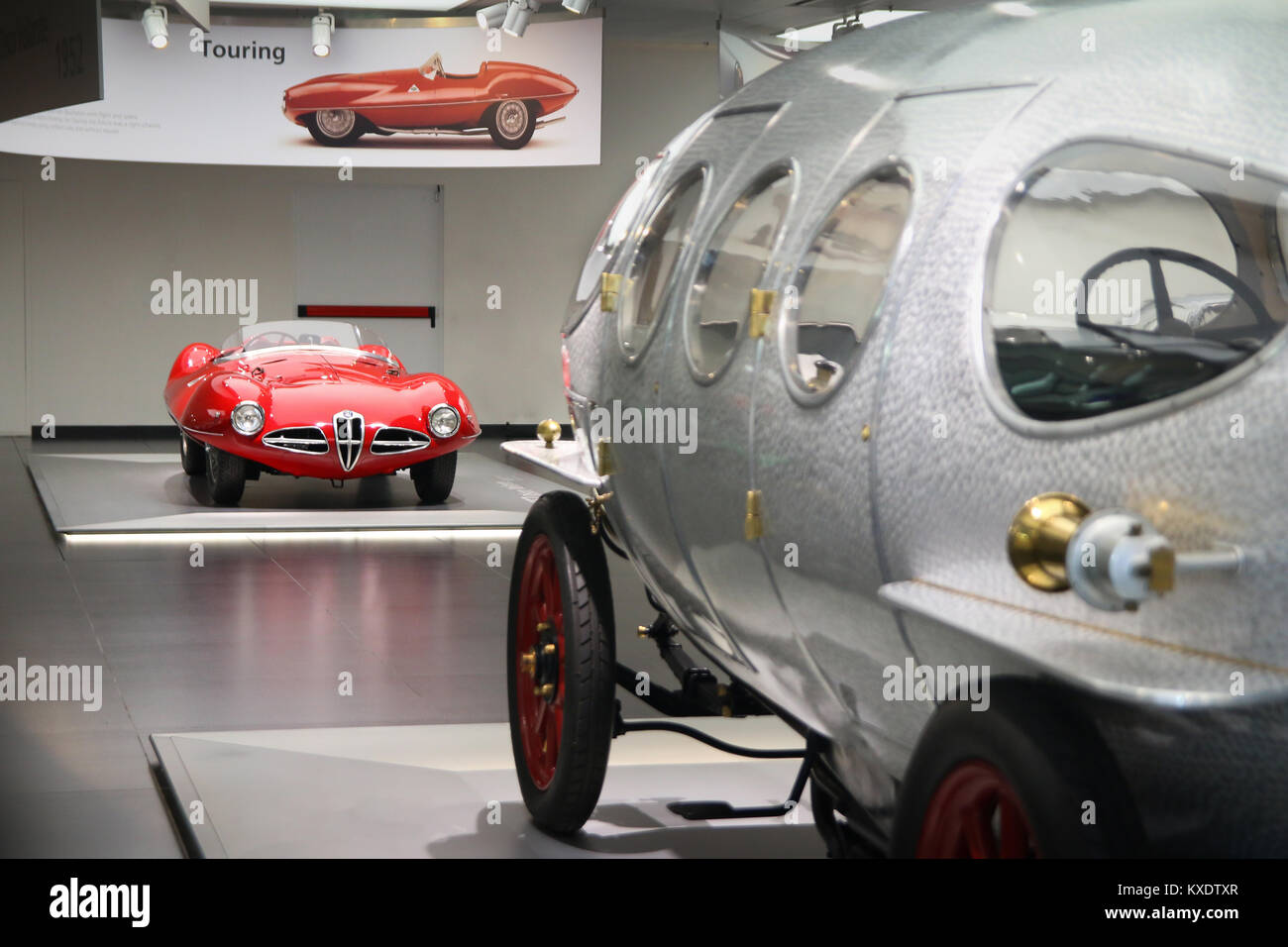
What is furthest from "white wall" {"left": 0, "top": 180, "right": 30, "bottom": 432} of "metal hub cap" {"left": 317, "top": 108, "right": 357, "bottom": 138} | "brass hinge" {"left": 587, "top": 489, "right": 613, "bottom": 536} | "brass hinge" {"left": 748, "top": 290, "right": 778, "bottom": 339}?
"brass hinge" {"left": 748, "top": 290, "right": 778, "bottom": 339}

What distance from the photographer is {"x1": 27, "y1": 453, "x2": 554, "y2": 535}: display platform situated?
9266 millimetres

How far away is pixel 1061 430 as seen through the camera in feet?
5.82

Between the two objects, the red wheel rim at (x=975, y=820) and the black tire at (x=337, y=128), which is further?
the black tire at (x=337, y=128)

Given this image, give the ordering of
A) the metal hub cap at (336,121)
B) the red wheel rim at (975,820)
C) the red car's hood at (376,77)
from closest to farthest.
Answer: the red wheel rim at (975,820) < the red car's hood at (376,77) < the metal hub cap at (336,121)

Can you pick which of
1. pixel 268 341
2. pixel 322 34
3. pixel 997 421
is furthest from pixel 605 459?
pixel 322 34

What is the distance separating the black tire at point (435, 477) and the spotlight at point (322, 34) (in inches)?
187

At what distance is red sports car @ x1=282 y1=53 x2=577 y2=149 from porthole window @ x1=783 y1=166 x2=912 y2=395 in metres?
11.4

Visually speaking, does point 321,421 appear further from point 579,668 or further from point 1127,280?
point 1127,280

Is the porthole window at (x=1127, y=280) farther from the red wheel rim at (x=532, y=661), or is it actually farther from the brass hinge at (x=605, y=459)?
the red wheel rim at (x=532, y=661)

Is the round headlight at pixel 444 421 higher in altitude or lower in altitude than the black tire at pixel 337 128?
lower

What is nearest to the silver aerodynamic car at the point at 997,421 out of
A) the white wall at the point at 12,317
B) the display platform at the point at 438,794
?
the display platform at the point at 438,794

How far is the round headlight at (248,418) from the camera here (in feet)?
30.8
